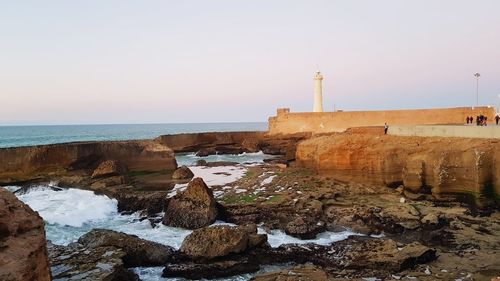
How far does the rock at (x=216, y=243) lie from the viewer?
856cm

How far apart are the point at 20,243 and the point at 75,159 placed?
17345mm

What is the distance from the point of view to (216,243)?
28.5 ft

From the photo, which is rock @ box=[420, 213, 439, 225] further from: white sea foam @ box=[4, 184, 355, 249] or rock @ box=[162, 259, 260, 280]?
rock @ box=[162, 259, 260, 280]

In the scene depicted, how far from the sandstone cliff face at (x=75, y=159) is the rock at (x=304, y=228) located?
11.4 m

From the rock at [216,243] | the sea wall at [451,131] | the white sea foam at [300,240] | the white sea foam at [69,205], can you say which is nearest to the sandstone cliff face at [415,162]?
the sea wall at [451,131]

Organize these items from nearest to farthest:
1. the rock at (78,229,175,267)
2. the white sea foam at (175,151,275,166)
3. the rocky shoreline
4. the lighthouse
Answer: the rocky shoreline
the rock at (78,229,175,267)
the white sea foam at (175,151,275,166)
the lighthouse

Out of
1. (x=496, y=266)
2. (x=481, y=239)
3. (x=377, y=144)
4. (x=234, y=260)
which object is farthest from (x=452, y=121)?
(x=234, y=260)

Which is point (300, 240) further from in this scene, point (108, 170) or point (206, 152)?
point (206, 152)

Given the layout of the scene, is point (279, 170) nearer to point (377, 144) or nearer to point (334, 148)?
point (334, 148)

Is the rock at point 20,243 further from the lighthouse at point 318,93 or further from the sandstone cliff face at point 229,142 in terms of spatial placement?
the lighthouse at point 318,93

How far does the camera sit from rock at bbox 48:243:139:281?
267 inches

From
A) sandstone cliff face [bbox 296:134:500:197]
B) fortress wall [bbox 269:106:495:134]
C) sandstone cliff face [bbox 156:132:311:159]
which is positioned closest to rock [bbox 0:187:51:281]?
sandstone cliff face [bbox 296:134:500:197]

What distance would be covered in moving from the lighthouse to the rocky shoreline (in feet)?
52.7

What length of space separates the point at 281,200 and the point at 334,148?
4797 mm
